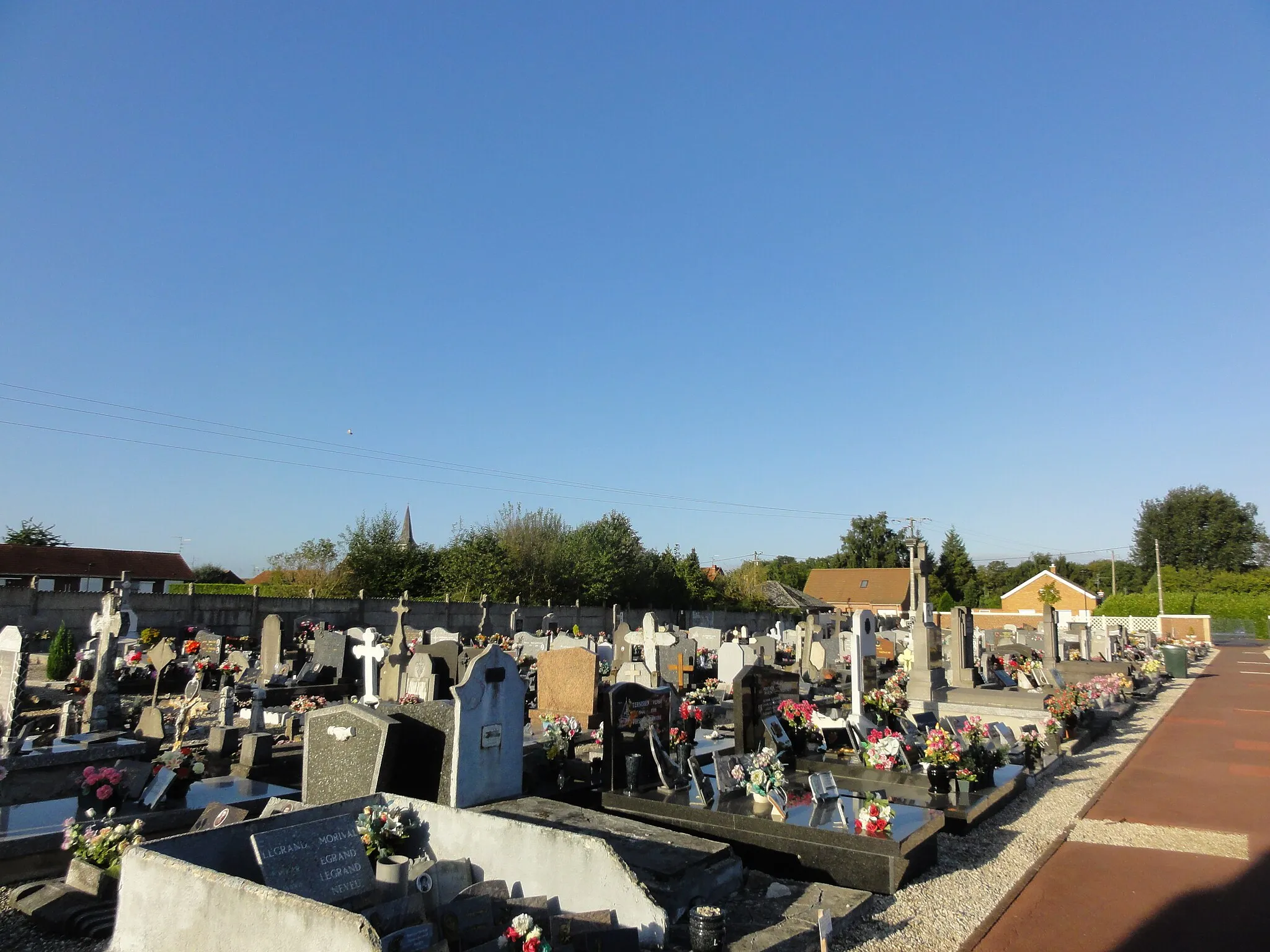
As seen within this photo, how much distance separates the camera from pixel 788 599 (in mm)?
51156

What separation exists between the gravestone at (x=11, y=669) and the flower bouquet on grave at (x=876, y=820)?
29.1ft

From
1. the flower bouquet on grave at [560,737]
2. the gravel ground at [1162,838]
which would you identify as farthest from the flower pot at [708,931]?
the gravel ground at [1162,838]

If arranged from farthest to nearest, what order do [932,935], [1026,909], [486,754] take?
[486,754] → [1026,909] → [932,935]

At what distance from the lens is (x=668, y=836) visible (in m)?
6.43

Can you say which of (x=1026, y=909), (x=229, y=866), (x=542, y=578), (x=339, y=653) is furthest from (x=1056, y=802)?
(x=542, y=578)

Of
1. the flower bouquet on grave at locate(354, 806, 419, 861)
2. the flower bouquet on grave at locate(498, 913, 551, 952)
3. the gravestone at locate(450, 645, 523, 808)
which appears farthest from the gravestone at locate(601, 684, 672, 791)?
the flower bouquet on grave at locate(498, 913, 551, 952)

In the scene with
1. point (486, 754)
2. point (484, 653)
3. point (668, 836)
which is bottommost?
point (668, 836)

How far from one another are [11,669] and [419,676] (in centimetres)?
487

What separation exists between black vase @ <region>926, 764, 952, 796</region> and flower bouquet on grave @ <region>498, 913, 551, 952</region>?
19.0 ft

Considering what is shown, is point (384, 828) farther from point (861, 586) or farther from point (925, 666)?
point (861, 586)

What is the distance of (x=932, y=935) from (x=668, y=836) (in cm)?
200

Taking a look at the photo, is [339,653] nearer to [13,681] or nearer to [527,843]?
[13,681]

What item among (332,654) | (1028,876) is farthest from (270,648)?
(1028,876)

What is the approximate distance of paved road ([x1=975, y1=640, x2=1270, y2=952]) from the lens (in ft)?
18.6
